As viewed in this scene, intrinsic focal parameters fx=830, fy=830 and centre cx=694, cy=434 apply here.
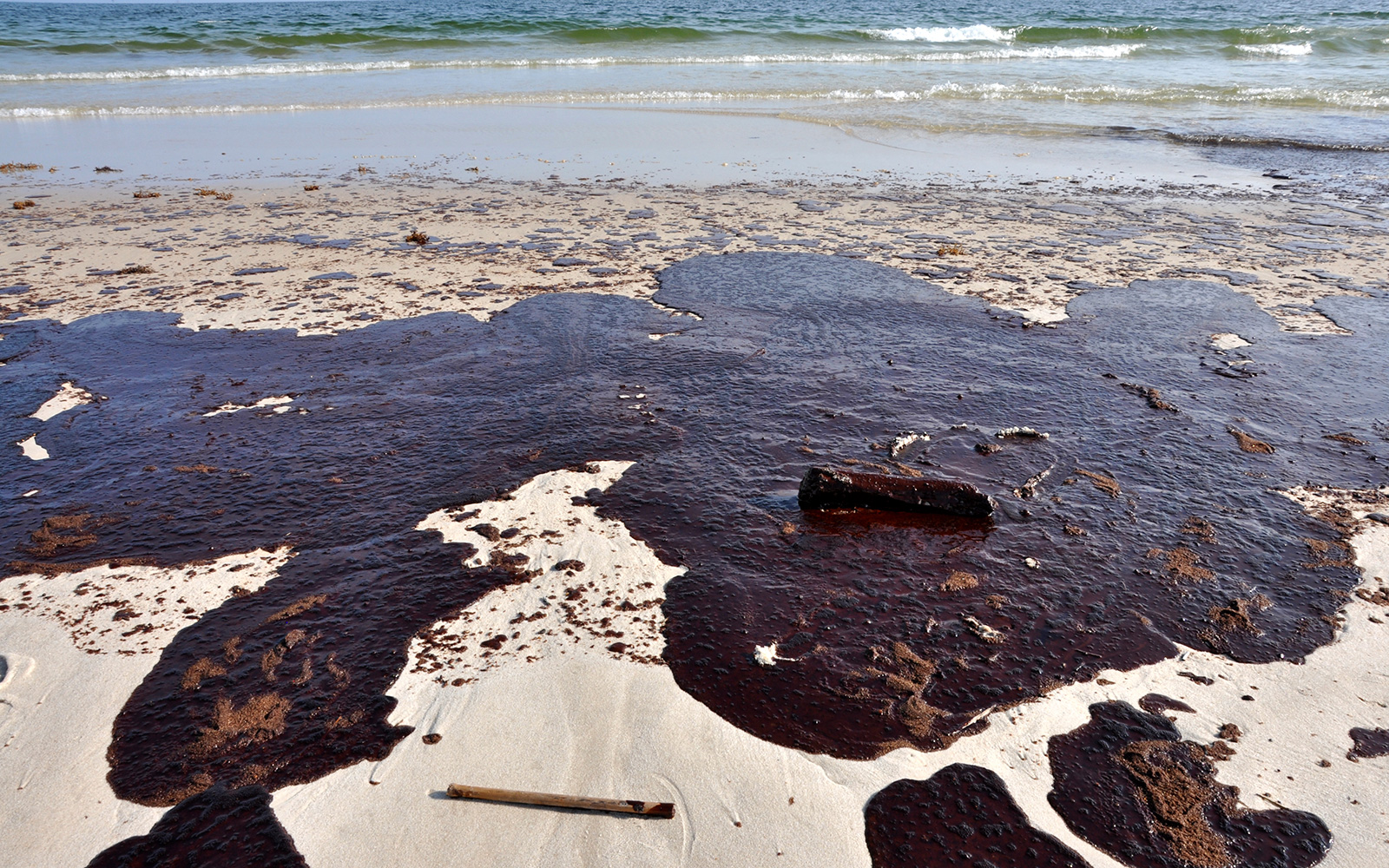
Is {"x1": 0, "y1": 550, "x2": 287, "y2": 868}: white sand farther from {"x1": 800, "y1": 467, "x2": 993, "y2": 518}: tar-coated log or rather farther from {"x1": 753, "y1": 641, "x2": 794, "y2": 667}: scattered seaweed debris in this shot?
{"x1": 800, "y1": 467, "x2": 993, "y2": 518}: tar-coated log

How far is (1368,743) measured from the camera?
1.89m

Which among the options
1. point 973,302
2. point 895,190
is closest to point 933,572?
point 973,302

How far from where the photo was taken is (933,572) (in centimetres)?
239

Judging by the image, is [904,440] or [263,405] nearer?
[904,440]

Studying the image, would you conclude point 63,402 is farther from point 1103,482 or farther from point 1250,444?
point 1250,444

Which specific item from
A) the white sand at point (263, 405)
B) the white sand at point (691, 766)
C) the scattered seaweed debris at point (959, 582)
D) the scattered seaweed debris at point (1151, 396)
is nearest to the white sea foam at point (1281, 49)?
the scattered seaweed debris at point (1151, 396)

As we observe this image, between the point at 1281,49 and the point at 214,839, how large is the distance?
26.1 m

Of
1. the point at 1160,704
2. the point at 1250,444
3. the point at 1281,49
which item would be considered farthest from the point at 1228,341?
the point at 1281,49

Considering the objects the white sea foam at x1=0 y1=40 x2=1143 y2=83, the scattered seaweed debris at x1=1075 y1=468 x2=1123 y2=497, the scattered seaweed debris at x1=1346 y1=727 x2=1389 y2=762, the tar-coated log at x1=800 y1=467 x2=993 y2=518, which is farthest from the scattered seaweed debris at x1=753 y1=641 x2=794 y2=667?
the white sea foam at x1=0 y1=40 x2=1143 y2=83

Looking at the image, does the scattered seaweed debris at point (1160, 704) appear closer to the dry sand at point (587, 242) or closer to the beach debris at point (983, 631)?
the beach debris at point (983, 631)

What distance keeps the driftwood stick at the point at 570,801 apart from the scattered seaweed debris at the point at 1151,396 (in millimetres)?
2704

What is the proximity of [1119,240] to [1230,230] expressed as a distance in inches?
40.3

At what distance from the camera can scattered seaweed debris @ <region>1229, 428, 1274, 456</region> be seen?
10.0 ft

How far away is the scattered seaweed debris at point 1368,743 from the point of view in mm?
1854
